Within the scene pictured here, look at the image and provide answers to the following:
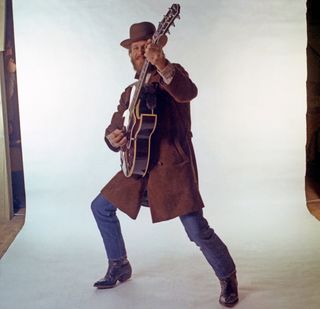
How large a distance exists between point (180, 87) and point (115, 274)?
83 centimetres

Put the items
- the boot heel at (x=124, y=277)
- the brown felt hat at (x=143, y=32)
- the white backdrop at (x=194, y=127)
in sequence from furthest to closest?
the white backdrop at (x=194, y=127) → the boot heel at (x=124, y=277) → the brown felt hat at (x=143, y=32)

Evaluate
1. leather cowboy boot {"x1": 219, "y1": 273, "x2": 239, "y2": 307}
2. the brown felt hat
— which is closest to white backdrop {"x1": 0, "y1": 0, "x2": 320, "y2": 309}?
leather cowboy boot {"x1": 219, "y1": 273, "x2": 239, "y2": 307}

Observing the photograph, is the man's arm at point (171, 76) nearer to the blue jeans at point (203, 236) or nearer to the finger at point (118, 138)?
the finger at point (118, 138)

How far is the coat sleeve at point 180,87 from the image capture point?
1.86m

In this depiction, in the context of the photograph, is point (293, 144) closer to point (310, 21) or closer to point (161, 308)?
point (310, 21)

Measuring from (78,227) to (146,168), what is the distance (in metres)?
0.70

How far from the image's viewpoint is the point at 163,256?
2.36m

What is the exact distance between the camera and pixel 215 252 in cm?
201

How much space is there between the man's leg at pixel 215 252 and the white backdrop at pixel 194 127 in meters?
0.23

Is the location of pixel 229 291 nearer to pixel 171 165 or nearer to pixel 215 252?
pixel 215 252

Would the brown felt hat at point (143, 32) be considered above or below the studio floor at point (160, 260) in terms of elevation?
above

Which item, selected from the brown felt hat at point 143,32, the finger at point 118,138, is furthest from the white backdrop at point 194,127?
the finger at point 118,138

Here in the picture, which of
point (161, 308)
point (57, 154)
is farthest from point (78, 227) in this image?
point (161, 308)

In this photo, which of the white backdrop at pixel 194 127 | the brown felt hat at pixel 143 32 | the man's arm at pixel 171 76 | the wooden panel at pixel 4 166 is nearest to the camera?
the man's arm at pixel 171 76
